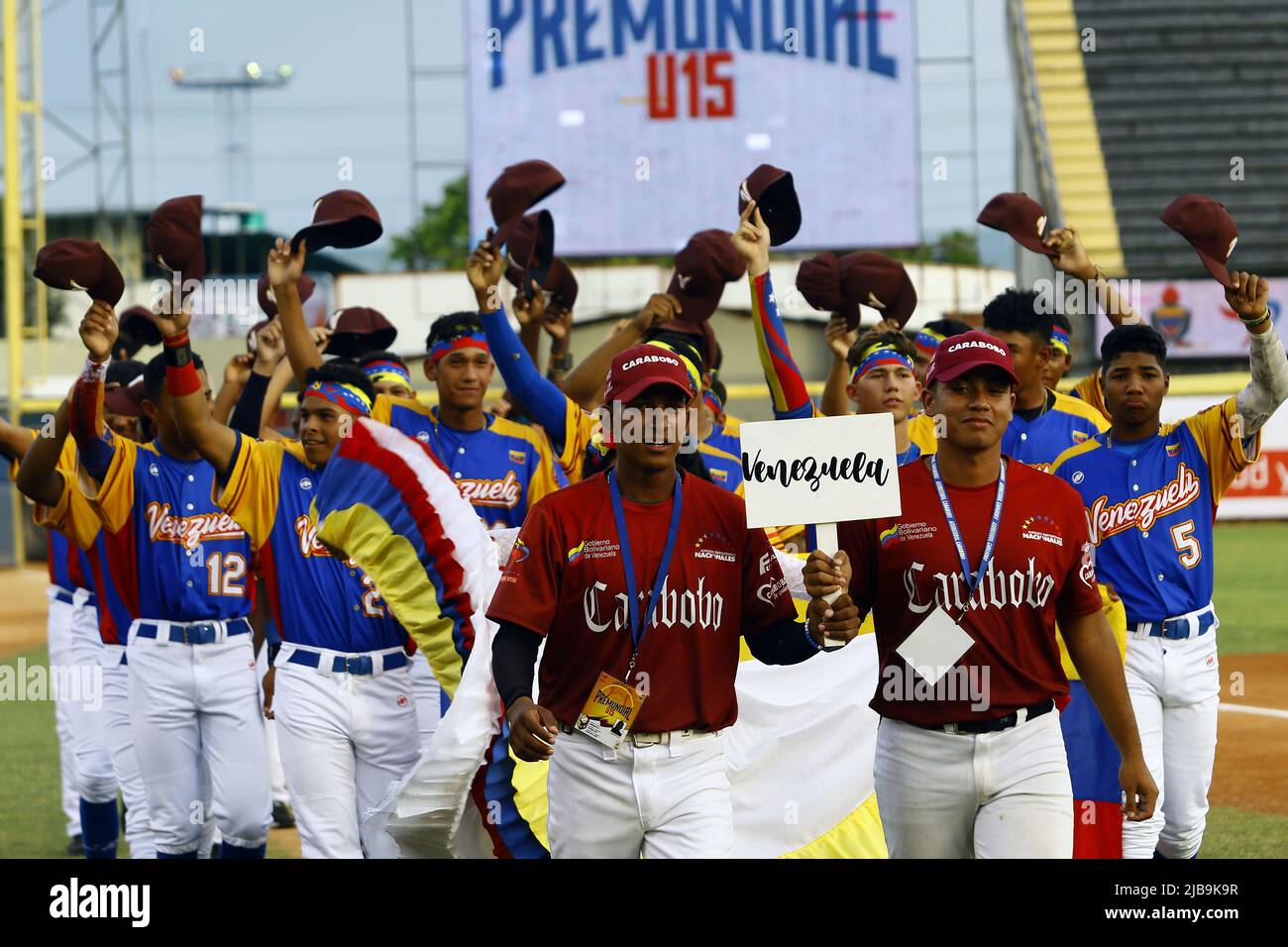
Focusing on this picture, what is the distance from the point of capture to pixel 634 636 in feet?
14.3

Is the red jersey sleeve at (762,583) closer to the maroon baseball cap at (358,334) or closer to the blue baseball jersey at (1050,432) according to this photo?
the blue baseball jersey at (1050,432)

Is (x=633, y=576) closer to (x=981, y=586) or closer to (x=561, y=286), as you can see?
(x=981, y=586)

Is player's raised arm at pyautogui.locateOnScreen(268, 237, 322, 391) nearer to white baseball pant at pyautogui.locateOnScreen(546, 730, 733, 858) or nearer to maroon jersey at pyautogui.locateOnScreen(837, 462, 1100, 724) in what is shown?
white baseball pant at pyautogui.locateOnScreen(546, 730, 733, 858)

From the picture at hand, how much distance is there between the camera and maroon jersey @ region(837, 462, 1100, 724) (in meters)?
4.43

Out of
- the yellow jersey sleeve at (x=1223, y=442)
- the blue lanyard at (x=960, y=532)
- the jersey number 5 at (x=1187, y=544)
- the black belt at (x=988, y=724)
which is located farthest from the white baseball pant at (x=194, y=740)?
the yellow jersey sleeve at (x=1223, y=442)

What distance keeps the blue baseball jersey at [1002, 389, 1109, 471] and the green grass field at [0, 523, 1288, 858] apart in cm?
205

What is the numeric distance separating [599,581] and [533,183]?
3.88 m

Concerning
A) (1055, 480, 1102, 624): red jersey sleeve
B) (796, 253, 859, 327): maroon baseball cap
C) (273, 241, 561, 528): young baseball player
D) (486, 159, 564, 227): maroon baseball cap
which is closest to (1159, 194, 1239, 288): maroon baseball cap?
(796, 253, 859, 327): maroon baseball cap

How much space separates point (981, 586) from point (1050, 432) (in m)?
2.26

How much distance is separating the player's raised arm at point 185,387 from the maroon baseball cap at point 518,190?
2.21 m

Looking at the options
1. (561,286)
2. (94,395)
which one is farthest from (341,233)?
(561,286)

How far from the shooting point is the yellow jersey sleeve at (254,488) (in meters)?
6.09

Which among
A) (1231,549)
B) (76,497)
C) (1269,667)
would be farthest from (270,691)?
(1231,549)
